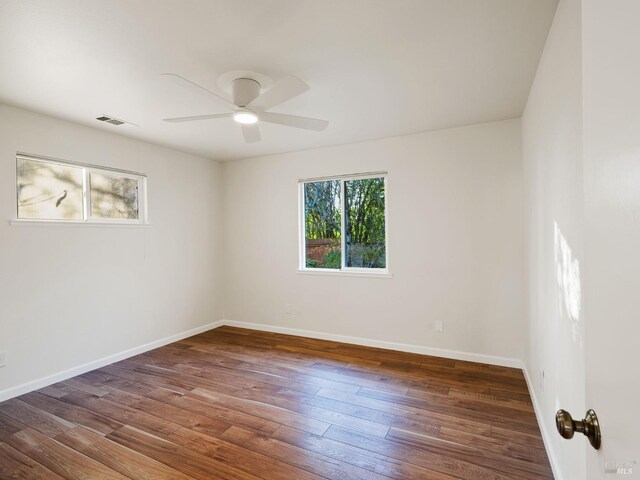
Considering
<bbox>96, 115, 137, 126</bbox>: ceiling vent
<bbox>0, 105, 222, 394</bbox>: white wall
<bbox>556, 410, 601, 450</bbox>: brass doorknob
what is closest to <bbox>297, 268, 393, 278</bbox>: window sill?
<bbox>0, 105, 222, 394</bbox>: white wall

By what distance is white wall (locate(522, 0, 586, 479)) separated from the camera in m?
1.28

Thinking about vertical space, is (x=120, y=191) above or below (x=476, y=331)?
above

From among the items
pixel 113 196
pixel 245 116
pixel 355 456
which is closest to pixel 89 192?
pixel 113 196

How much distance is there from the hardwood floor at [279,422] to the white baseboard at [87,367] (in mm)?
87

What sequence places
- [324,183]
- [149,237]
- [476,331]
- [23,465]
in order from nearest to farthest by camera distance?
[23,465]
[476,331]
[149,237]
[324,183]

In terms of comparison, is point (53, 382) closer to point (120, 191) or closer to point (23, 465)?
point (23, 465)

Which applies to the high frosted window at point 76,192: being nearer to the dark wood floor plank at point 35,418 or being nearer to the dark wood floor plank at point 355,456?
the dark wood floor plank at point 35,418

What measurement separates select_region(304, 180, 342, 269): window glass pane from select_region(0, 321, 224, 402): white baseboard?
1923 mm

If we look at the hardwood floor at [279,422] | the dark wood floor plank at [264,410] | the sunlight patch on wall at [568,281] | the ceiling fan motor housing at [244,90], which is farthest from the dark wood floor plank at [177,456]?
the ceiling fan motor housing at [244,90]

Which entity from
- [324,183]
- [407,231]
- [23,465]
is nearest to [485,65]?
[407,231]

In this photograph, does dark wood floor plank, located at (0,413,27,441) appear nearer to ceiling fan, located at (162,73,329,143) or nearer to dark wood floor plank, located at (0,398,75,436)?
dark wood floor plank, located at (0,398,75,436)

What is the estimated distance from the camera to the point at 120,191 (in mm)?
3613

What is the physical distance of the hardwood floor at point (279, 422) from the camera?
6.08 ft

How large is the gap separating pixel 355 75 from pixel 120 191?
2882 millimetres
